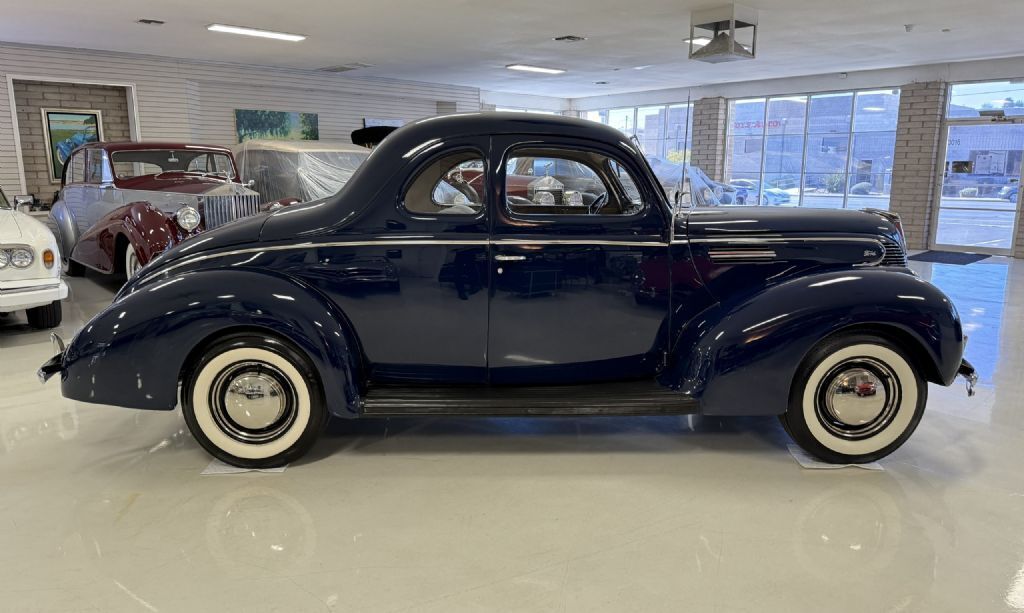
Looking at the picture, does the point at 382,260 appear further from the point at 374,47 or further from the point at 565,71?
the point at 565,71

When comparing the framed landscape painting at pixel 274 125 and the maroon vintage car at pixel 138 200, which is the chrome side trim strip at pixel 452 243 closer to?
the maroon vintage car at pixel 138 200

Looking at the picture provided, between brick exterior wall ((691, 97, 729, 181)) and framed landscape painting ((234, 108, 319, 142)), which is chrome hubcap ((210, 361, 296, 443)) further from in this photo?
brick exterior wall ((691, 97, 729, 181))

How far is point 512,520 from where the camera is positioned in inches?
118

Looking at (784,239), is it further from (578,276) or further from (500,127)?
(500,127)

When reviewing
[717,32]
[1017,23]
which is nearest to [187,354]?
[717,32]

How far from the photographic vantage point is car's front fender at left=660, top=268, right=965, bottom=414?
3.36 m

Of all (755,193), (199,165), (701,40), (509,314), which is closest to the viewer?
(509,314)

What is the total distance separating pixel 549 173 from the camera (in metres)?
3.98

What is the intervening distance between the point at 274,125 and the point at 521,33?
264 inches

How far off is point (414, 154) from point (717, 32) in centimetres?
643

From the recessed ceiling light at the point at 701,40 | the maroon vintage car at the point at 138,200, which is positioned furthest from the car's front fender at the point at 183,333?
the recessed ceiling light at the point at 701,40

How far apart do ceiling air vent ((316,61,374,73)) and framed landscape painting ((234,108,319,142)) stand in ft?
3.92

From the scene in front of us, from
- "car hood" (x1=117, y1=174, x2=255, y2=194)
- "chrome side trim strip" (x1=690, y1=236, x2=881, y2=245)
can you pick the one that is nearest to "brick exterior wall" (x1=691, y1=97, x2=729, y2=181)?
"car hood" (x1=117, y1=174, x2=255, y2=194)

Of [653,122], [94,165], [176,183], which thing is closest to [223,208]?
[176,183]
